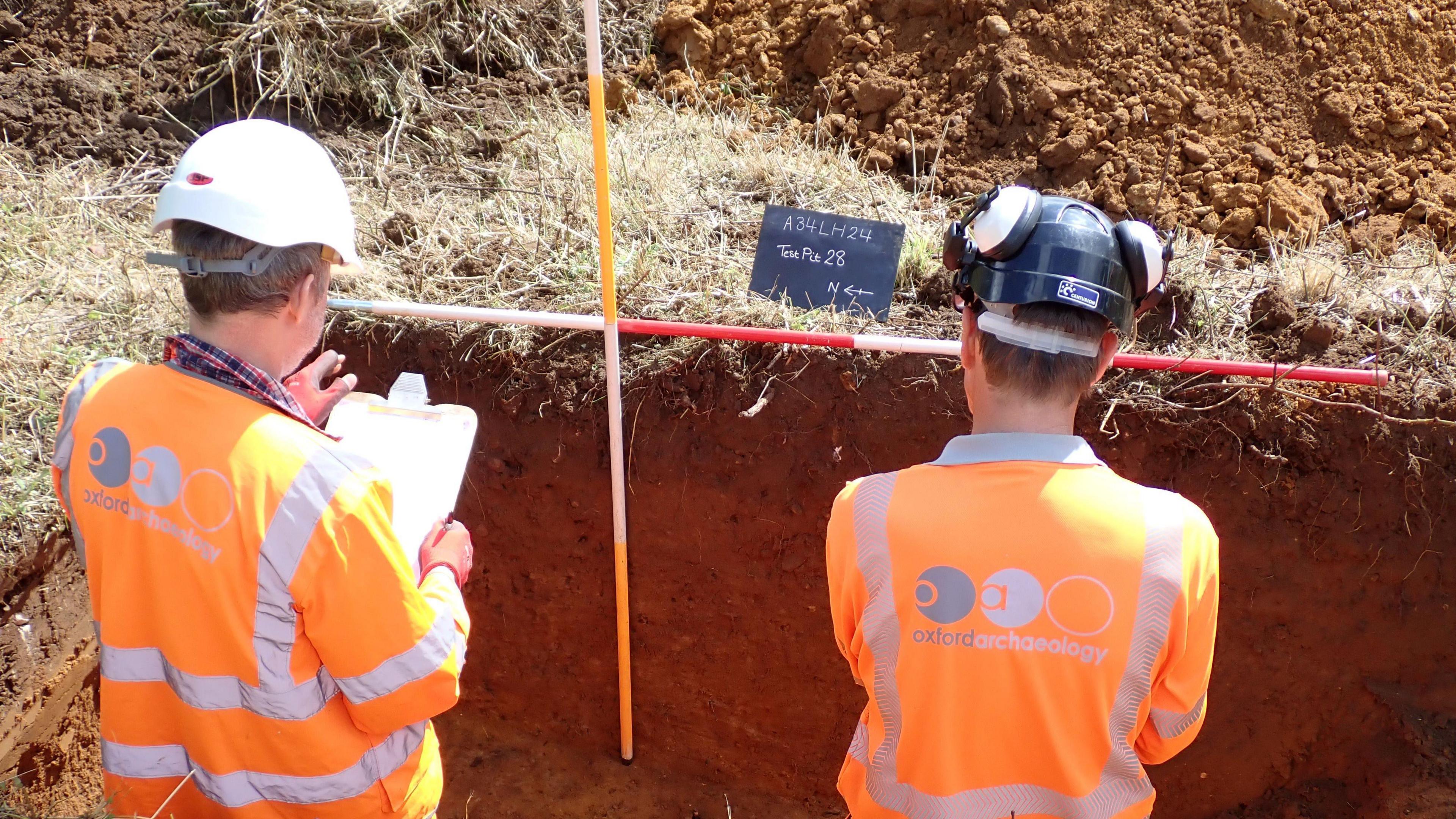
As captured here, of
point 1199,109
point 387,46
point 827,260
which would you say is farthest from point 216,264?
point 1199,109

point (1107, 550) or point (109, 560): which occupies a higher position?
point (1107, 550)

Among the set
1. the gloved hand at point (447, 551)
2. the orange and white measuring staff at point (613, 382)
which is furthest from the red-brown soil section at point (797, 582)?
the gloved hand at point (447, 551)

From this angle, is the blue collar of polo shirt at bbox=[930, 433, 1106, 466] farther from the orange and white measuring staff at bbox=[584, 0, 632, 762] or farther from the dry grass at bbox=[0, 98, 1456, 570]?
the dry grass at bbox=[0, 98, 1456, 570]

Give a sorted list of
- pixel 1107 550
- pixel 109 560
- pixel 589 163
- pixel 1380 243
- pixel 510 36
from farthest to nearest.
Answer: pixel 510 36
pixel 589 163
pixel 1380 243
pixel 109 560
pixel 1107 550

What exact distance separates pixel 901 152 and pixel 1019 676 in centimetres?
309

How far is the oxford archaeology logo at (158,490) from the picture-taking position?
160 centimetres

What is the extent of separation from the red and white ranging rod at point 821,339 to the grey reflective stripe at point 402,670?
1375 mm

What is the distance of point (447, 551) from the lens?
75.1 inches

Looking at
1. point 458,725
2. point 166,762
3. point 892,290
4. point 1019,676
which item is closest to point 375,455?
point 166,762

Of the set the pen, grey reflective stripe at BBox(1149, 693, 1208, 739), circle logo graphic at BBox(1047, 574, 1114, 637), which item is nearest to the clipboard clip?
the pen

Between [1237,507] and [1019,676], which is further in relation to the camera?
[1237,507]

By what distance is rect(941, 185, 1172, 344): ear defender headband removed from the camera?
5.27 ft

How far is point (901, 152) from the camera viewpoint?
4234mm

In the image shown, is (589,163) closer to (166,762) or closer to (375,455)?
(375,455)
